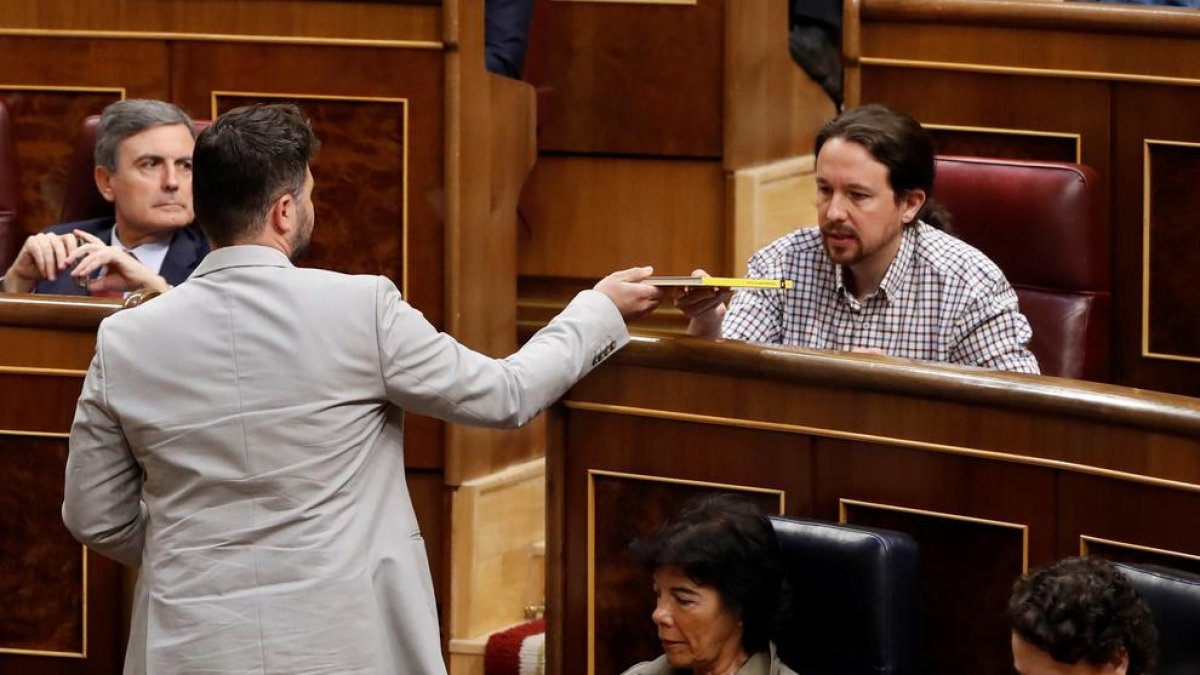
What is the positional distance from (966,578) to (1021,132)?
2.84 ft

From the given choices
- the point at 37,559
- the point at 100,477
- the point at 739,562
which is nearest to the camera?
the point at 100,477

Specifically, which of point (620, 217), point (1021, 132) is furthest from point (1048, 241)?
point (620, 217)

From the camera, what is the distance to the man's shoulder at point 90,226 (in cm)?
234

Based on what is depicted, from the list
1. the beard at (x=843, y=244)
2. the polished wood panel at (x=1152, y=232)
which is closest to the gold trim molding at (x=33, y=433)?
the beard at (x=843, y=244)

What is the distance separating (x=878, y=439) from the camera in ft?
5.37

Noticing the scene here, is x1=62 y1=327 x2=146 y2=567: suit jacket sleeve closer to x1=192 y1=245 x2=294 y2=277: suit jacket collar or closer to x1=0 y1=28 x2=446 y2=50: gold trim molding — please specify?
x1=192 y1=245 x2=294 y2=277: suit jacket collar

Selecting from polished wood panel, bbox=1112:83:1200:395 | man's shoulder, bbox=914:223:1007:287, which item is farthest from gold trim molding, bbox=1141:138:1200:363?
man's shoulder, bbox=914:223:1007:287

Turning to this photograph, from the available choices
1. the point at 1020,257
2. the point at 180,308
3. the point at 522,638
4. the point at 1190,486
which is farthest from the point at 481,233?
the point at 1190,486

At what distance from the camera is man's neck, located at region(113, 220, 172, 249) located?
229 centimetres

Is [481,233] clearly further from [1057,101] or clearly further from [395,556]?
[395,556]

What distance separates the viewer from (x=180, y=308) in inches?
57.2

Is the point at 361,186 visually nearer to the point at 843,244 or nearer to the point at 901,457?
the point at 843,244

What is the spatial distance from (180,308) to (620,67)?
147 centimetres

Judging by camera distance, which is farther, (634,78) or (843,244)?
(634,78)
